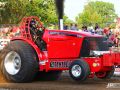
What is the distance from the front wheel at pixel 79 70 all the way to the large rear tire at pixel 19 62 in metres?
1.03

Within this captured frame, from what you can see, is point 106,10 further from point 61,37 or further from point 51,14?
point 61,37

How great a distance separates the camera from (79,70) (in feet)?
30.3

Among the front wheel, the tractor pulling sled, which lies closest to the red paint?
the tractor pulling sled

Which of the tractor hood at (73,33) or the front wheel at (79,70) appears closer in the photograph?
the front wheel at (79,70)

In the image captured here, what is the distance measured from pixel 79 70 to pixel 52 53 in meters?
1.03

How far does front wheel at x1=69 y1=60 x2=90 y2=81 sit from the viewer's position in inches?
360

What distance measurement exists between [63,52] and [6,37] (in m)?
9.51

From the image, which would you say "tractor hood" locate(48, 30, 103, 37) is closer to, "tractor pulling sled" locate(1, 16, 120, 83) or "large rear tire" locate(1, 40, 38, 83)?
"tractor pulling sled" locate(1, 16, 120, 83)

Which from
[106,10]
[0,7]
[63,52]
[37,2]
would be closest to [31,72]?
[63,52]

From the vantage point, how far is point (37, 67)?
32.4ft

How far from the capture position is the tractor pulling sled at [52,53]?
9414 millimetres

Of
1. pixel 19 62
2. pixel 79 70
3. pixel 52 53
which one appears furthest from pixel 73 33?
pixel 19 62

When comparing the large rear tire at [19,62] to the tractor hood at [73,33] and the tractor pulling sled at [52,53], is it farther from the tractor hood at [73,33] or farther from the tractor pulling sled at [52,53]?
the tractor hood at [73,33]

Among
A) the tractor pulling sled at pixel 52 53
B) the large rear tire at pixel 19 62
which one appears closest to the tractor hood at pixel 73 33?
the tractor pulling sled at pixel 52 53
